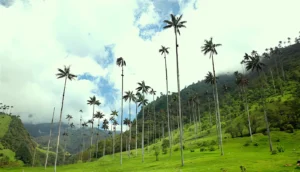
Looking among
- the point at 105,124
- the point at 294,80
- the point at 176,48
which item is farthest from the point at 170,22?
the point at 294,80

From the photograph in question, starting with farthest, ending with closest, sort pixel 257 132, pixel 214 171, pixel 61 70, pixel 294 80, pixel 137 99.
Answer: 1. pixel 294 80
2. pixel 137 99
3. pixel 257 132
4. pixel 61 70
5. pixel 214 171

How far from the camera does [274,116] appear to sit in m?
83.6

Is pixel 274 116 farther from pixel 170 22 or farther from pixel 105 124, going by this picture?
→ pixel 105 124

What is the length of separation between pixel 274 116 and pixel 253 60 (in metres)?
23.1

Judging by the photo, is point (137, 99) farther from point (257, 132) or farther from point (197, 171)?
point (197, 171)

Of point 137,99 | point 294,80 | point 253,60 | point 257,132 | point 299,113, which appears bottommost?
point 257,132

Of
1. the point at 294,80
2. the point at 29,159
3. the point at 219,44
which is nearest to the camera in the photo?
the point at 219,44

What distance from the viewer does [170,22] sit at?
185 feet

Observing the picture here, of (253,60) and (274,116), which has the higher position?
(253,60)

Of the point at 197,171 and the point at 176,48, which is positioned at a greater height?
the point at 176,48

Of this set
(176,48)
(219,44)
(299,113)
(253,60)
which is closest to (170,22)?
(176,48)

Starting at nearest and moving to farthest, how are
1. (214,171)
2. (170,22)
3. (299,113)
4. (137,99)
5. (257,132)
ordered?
(214,171), (170,22), (299,113), (257,132), (137,99)

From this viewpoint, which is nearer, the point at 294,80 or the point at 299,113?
the point at 299,113

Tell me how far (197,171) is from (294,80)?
132 meters
